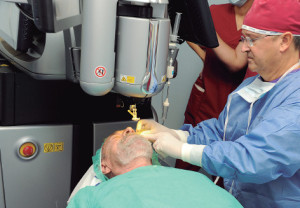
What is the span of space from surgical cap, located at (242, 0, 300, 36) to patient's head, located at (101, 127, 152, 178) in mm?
617

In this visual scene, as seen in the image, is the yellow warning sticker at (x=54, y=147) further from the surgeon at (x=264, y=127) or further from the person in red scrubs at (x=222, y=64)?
the person in red scrubs at (x=222, y=64)

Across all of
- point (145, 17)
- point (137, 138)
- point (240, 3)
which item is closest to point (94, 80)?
point (145, 17)

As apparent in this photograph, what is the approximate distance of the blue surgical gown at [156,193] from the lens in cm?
117

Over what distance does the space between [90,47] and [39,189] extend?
0.71m

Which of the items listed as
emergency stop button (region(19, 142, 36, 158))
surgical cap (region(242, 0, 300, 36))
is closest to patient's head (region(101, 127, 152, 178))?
emergency stop button (region(19, 142, 36, 158))

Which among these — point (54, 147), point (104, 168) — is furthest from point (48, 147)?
point (104, 168)

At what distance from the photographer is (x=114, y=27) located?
1140 millimetres

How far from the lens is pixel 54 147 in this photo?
1.51 metres

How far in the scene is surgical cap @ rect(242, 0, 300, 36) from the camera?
125cm

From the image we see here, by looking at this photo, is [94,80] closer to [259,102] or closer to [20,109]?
[20,109]

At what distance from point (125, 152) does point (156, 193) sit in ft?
1.07

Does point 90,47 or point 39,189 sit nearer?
point 90,47

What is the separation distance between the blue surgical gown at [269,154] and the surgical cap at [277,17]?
16 centimetres

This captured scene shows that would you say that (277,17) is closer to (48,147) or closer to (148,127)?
(148,127)
